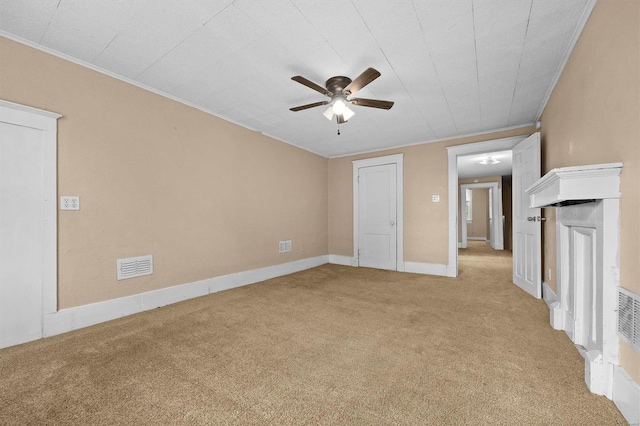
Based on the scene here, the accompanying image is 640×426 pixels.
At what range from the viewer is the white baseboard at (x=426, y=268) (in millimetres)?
4651

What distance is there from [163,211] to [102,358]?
161 centimetres

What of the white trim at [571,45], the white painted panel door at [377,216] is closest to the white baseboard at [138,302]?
the white painted panel door at [377,216]

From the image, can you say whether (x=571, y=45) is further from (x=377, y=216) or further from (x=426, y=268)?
(x=377, y=216)

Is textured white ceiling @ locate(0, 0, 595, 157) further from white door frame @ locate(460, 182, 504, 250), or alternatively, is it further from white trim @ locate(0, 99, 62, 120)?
white door frame @ locate(460, 182, 504, 250)

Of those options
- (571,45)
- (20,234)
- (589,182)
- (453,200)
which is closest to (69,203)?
(20,234)

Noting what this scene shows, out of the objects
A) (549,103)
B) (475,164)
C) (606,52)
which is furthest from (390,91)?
(475,164)

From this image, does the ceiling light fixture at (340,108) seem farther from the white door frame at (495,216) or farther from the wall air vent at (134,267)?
the white door frame at (495,216)

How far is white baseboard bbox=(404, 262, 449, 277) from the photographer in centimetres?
465

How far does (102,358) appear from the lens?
1886 millimetres

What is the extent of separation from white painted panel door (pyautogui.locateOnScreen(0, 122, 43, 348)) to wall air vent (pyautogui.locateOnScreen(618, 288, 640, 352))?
3990mm

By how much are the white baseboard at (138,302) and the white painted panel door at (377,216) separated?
213cm

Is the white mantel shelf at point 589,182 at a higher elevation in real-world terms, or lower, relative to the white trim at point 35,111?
lower

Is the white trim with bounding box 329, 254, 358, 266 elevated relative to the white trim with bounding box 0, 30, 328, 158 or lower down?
lower down

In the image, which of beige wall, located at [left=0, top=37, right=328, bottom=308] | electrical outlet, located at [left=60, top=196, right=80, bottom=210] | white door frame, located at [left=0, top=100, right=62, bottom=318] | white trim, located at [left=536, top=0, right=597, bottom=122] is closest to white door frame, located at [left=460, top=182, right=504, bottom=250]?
white trim, located at [left=536, top=0, right=597, bottom=122]
